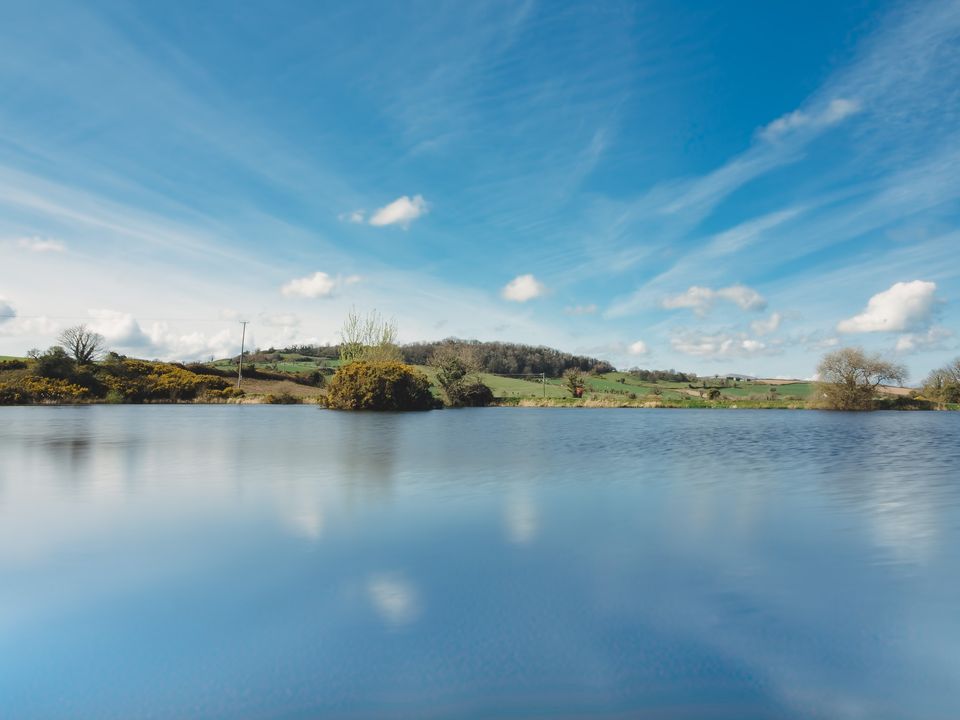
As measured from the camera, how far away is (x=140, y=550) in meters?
6.16

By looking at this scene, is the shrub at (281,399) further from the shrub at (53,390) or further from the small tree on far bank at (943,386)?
the small tree on far bank at (943,386)

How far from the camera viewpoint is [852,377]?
4612 cm

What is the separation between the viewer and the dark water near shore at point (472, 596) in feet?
10.8

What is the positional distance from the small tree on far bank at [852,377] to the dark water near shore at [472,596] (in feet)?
132

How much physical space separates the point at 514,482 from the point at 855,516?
17.1 feet

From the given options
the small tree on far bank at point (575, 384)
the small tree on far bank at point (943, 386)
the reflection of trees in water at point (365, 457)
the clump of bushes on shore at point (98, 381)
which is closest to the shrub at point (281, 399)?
the clump of bushes on shore at point (98, 381)

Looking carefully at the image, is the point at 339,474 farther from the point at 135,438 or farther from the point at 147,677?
the point at 135,438

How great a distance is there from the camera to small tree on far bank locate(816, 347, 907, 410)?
4569 centimetres

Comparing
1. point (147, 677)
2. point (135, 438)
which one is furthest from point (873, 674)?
point (135, 438)

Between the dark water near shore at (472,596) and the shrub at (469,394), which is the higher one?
the shrub at (469,394)

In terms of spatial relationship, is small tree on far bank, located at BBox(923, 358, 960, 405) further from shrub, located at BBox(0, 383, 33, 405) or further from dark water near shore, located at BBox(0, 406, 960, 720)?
shrub, located at BBox(0, 383, 33, 405)

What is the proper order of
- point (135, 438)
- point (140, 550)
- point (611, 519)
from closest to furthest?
point (140, 550) < point (611, 519) < point (135, 438)

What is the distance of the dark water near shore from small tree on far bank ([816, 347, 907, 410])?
132ft

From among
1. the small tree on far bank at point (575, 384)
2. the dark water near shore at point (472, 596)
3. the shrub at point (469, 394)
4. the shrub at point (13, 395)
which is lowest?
the dark water near shore at point (472, 596)
